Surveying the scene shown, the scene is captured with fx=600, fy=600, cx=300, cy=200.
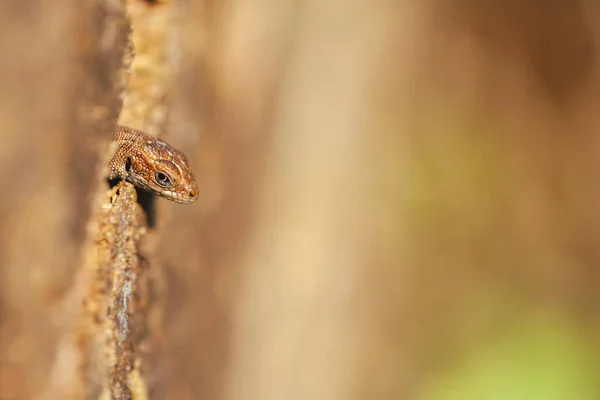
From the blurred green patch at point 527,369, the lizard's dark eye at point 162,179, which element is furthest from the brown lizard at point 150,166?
the blurred green patch at point 527,369

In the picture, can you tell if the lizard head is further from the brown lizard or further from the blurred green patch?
the blurred green patch

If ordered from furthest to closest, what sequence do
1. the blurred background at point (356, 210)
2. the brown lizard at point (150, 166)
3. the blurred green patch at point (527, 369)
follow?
1. the blurred green patch at point (527, 369)
2. the blurred background at point (356, 210)
3. the brown lizard at point (150, 166)

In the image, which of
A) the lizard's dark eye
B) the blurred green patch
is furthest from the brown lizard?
the blurred green patch

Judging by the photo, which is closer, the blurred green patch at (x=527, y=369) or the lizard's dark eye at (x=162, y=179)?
the lizard's dark eye at (x=162, y=179)

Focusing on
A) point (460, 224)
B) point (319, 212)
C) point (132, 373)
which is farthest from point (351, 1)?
point (132, 373)

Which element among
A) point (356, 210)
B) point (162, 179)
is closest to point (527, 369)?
point (356, 210)

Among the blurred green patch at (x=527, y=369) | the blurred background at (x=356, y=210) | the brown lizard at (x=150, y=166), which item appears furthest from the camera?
the blurred green patch at (x=527, y=369)

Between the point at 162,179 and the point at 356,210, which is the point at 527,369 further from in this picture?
the point at 162,179

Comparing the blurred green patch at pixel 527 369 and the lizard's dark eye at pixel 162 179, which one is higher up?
the lizard's dark eye at pixel 162 179

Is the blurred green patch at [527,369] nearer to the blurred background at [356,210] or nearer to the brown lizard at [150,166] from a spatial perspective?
the blurred background at [356,210]
